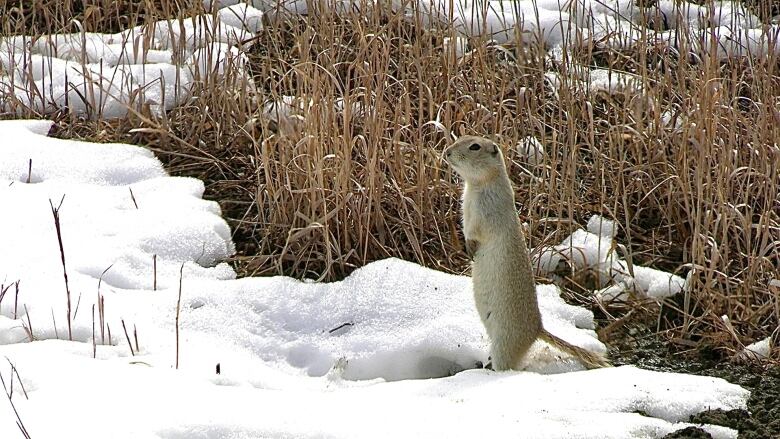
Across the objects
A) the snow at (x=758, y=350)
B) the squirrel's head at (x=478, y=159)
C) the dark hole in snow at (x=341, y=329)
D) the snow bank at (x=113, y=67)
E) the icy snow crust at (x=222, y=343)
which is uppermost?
the snow bank at (x=113, y=67)

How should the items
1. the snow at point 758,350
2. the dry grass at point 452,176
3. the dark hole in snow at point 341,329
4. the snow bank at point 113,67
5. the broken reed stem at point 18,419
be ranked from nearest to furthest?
the broken reed stem at point 18,419 → the snow at point 758,350 → the dark hole in snow at point 341,329 → the dry grass at point 452,176 → the snow bank at point 113,67

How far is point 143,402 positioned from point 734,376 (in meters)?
2.21

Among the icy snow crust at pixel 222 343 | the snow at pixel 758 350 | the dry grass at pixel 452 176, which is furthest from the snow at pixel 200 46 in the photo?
the snow at pixel 758 350

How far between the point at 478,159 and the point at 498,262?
1.45 feet

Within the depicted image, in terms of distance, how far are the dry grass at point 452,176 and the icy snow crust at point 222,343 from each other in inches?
8.0

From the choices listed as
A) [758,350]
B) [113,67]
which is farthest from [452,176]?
[113,67]

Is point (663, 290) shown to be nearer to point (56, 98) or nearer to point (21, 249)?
point (21, 249)

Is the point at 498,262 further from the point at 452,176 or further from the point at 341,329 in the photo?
the point at 452,176

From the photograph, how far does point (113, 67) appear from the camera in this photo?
6.05m

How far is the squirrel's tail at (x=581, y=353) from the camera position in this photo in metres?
3.81

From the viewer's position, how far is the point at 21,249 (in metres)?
4.36

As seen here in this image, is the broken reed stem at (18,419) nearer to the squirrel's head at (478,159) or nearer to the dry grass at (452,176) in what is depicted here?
the dry grass at (452,176)

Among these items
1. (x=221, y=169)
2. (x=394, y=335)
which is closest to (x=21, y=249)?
(x=221, y=169)

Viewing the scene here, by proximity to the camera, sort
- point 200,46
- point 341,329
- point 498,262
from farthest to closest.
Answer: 1. point 200,46
2. point 341,329
3. point 498,262
